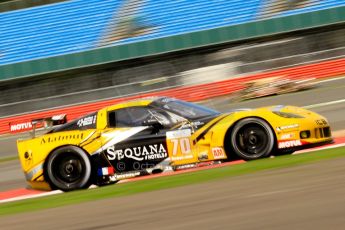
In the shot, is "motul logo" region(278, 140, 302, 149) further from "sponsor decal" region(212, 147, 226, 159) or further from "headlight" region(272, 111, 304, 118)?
"sponsor decal" region(212, 147, 226, 159)

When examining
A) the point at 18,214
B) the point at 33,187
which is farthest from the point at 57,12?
the point at 18,214

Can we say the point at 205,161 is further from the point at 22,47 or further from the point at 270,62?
the point at 22,47

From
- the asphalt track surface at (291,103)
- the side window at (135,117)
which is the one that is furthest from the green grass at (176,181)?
the asphalt track surface at (291,103)

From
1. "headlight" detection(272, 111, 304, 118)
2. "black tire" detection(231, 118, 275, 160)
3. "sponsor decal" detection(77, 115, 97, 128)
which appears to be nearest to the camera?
A: "black tire" detection(231, 118, 275, 160)

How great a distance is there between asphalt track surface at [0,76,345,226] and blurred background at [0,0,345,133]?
45.4 ft

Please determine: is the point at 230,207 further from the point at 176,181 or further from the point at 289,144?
the point at 289,144

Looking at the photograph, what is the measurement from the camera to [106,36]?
26703mm

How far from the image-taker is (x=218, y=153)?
9.58m

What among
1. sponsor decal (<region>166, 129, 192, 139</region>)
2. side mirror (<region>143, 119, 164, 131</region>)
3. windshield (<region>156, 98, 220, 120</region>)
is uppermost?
windshield (<region>156, 98, 220, 120</region>)

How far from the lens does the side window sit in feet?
32.5

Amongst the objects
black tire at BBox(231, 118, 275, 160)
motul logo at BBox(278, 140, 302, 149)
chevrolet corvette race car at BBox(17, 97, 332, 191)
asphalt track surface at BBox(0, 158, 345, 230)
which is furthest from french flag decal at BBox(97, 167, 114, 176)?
asphalt track surface at BBox(0, 158, 345, 230)

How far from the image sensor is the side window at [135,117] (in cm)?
991

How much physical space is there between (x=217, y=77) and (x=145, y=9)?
648 centimetres

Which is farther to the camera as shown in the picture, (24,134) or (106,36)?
(106,36)
